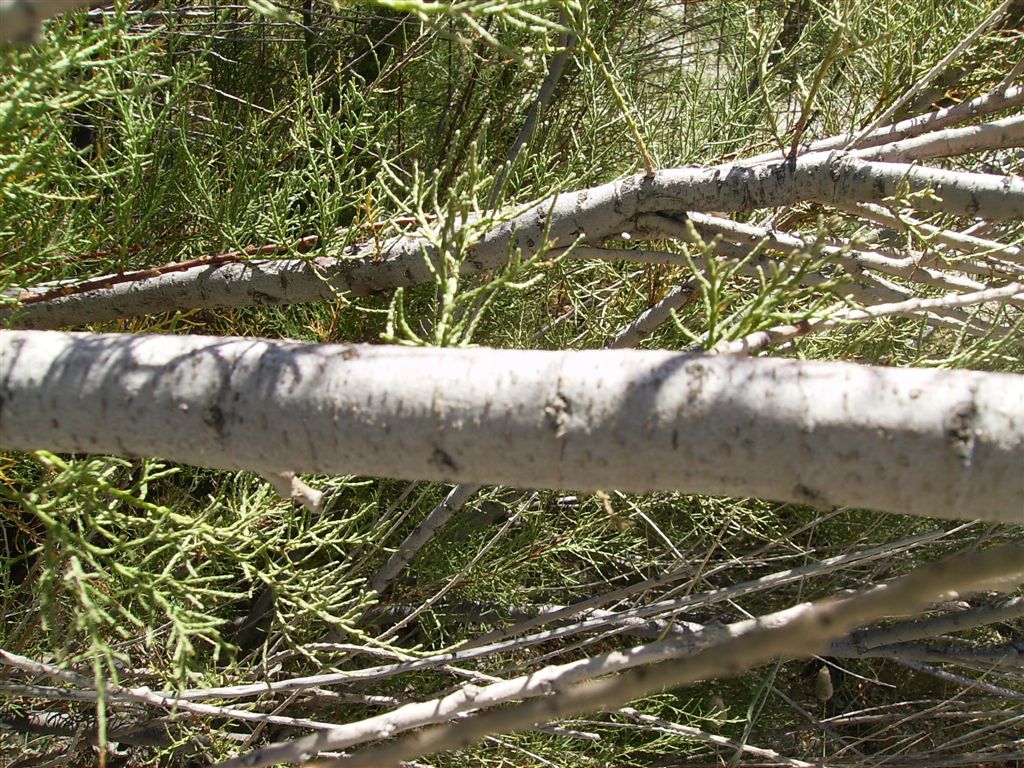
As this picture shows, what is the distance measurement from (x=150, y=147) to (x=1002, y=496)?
2.84 meters

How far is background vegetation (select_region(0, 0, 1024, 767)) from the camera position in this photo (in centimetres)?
205

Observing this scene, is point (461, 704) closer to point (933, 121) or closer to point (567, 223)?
point (567, 223)

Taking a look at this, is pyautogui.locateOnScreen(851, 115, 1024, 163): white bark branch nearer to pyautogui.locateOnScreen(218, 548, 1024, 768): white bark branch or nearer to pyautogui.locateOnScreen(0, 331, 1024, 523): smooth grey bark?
pyautogui.locateOnScreen(0, 331, 1024, 523): smooth grey bark

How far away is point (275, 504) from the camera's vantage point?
241 cm

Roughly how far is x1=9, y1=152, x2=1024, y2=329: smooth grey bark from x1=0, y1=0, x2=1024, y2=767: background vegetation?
0.31 ft

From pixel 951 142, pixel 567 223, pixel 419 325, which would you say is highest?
Answer: pixel 951 142

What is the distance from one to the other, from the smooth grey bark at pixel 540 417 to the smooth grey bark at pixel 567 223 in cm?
52

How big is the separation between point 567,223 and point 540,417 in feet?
3.15

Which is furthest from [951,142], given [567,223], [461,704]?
[461,704]

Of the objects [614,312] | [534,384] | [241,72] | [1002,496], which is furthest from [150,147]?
[1002,496]

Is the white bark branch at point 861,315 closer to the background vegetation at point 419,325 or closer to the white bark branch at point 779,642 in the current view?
the background vegetation at point 419,325

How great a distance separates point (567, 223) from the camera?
1890 millimetres

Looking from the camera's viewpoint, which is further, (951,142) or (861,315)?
(951,142)

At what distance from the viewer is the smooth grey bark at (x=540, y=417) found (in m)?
0.95
